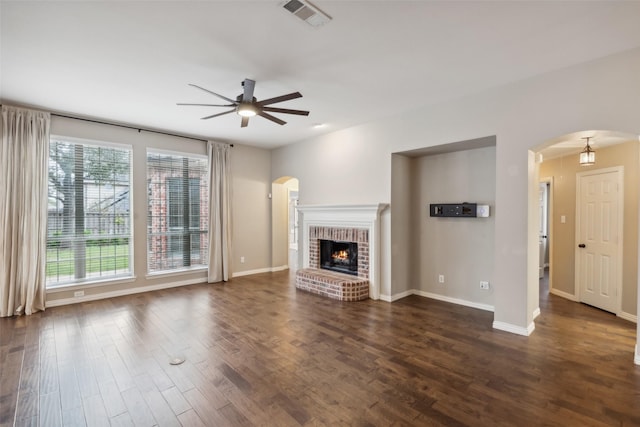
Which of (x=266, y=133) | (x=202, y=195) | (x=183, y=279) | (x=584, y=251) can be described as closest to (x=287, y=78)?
(x=266, y=133)

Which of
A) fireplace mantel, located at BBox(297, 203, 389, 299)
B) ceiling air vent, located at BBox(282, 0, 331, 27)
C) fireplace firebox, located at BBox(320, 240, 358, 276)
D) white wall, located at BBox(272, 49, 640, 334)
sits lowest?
fireplace firebox, located at BBox(320, 240, 358, 276)

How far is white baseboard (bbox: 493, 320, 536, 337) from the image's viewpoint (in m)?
3.37

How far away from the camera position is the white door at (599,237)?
4.11m

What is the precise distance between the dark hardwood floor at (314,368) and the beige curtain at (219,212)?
1.80m

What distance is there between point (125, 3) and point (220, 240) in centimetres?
453

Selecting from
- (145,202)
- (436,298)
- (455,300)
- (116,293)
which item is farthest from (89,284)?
(455,300)

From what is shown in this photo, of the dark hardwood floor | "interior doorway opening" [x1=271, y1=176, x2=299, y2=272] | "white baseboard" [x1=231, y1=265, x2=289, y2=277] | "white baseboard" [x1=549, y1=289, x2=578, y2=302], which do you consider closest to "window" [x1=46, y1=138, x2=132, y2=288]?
the dark hardwood floor

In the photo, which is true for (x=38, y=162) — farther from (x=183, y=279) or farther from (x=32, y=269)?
(x=183, y=279)

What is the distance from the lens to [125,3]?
7.04 ft

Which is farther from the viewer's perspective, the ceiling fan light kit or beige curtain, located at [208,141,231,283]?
beige curtain, located at [208,141,231,283]

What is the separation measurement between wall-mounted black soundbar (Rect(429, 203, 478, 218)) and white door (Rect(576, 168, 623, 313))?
6.29ft

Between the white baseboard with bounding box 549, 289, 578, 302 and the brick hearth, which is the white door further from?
the brick hearth

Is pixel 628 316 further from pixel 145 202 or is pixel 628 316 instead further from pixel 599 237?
pixel 145 202

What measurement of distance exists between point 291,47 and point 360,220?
300cm
